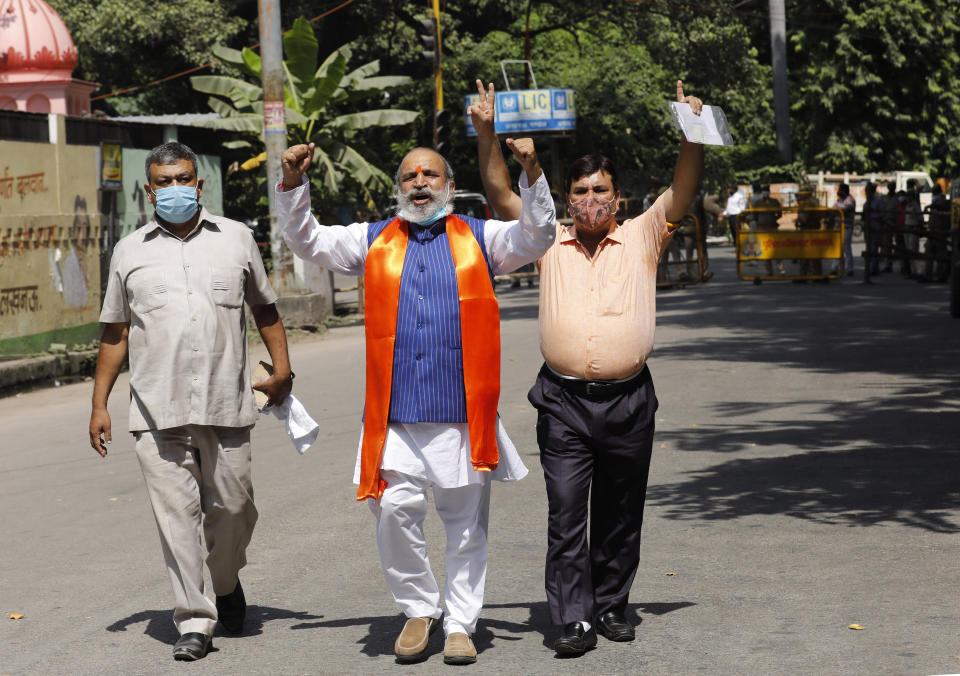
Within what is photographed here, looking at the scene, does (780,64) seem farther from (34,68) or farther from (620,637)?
(620,637)

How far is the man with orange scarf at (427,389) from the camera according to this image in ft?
16.8

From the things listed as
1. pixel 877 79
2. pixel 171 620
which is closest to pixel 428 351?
pixel 171 620

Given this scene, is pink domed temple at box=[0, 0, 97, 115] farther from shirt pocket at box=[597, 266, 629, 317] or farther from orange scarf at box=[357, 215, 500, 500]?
shirt pocket at box=[597, 266, 629, 317]

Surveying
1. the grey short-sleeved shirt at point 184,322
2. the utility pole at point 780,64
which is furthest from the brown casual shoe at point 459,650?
the utility pole at point 780,64

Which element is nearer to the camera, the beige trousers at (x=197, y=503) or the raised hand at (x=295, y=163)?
the raised hand at (x=295, y=163)

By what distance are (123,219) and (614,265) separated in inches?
547

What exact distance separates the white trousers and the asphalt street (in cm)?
22

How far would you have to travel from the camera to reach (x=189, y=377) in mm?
5332

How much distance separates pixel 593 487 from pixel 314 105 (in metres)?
19.2

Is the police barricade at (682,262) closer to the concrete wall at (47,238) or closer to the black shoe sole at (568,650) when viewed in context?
the concrete wall at (47,238)

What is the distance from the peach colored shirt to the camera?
532 centimetres

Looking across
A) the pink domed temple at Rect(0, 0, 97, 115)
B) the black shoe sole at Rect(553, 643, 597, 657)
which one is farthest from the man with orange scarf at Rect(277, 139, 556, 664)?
the pink domed temple at Rect(0, 0, 97, 115)

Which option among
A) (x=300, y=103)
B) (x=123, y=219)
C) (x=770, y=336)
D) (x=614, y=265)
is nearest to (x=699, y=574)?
(x=614, y=265)

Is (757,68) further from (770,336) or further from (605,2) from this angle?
(770,336)
